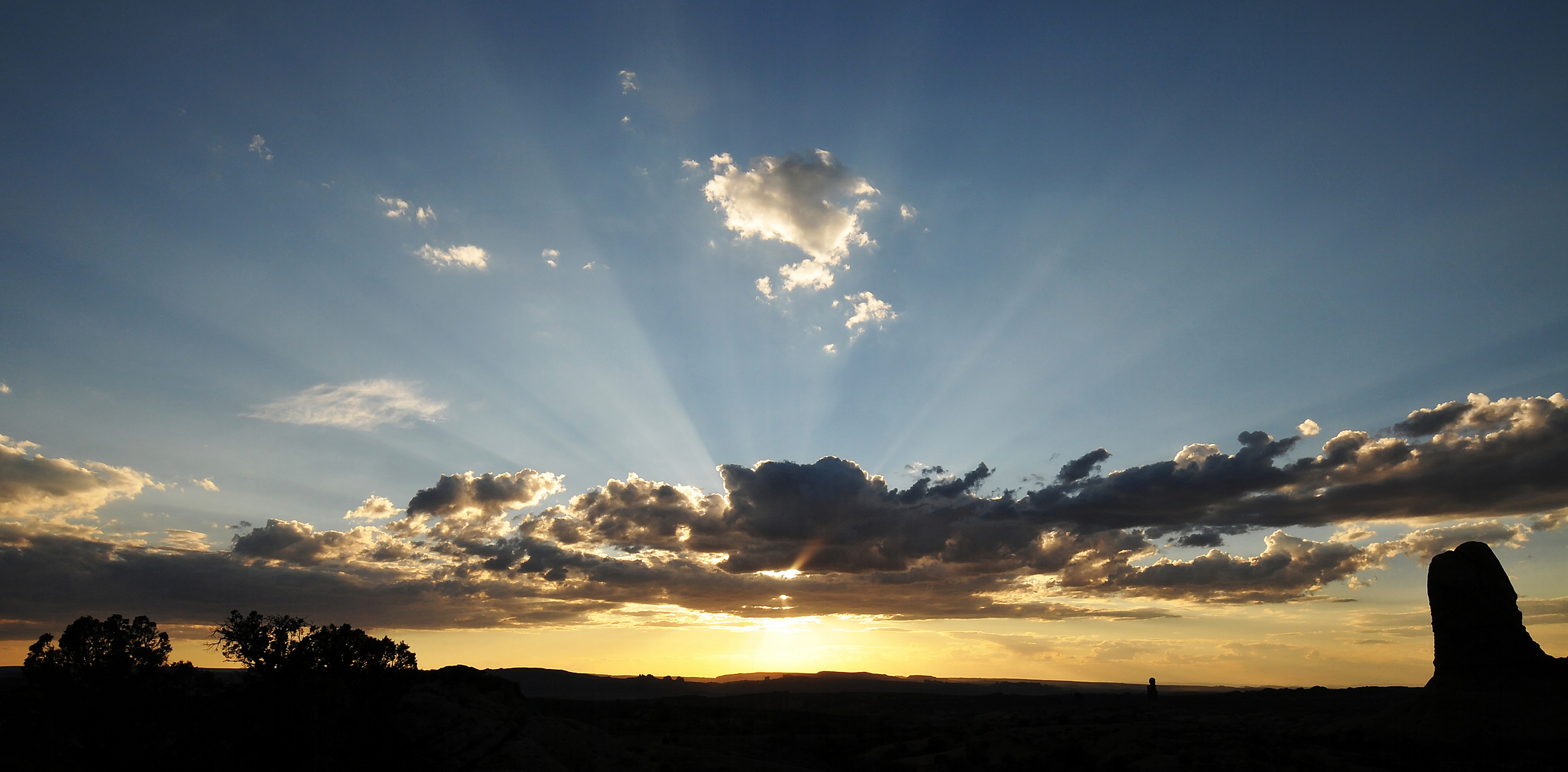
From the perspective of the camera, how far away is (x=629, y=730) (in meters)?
75.6

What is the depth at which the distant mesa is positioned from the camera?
4844 cm

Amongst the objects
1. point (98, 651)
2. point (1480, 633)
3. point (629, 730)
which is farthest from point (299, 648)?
point (1480, 633)

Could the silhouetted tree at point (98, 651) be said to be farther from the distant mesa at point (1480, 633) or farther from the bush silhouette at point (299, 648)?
the distant mesa at point (1480, 633)

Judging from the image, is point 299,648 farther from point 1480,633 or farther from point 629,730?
point 1480,633

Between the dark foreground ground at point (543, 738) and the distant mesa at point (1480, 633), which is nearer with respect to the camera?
the dark foreground ground at point (543, 738)

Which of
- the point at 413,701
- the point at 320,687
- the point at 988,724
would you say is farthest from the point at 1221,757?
the point at 320,687

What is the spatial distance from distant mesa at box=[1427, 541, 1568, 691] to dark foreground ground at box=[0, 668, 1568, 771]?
5.43 feet

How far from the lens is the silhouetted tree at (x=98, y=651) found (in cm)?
4197

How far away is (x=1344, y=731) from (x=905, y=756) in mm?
33629

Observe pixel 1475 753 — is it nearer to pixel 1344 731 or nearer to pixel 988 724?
pixel 1344 731

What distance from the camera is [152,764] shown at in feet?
112

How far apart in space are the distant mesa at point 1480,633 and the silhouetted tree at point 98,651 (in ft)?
273

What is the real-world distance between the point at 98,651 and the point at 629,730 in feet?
Result: 149

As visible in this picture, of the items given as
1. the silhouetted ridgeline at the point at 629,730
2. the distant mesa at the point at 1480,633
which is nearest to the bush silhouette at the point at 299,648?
the silhouetted ridgeline at the point at 629,730
